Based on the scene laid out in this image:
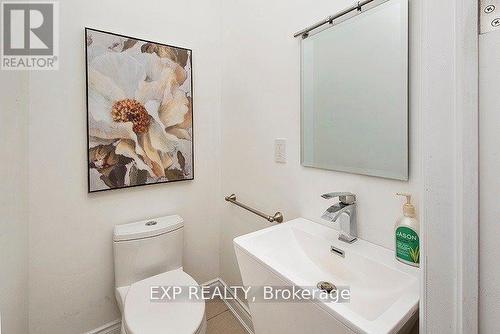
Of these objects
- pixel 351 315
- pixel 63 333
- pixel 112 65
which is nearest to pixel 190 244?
pixel 63 333

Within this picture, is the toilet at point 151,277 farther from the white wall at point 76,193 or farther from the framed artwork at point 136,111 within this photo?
the framed artwork at point 136,111

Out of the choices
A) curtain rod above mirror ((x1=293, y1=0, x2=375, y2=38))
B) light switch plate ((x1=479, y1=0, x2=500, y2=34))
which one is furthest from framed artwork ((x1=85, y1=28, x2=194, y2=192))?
light switch plate ((x1=479, y1=0, x2=500, y2=34))

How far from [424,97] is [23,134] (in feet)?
5.13

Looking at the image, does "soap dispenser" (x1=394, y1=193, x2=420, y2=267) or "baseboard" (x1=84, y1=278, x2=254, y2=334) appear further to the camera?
"baseboard" (x1=84, y1=278, x2=254, y2=334)

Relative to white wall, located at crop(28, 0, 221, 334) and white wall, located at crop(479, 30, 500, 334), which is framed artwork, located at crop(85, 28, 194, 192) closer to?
white wall, located at crop(28, 0, 221, 334)

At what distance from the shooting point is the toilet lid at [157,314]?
0.99 metres

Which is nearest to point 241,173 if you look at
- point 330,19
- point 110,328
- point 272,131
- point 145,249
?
point 272,131

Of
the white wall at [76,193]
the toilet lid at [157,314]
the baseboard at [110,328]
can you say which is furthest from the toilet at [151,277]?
the baseboard at [110,328]

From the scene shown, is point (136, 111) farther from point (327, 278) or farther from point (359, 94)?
point (327, 278)

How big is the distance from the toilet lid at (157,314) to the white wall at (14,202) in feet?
1.47

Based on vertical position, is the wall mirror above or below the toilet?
above

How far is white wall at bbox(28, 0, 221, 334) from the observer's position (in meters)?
1.21

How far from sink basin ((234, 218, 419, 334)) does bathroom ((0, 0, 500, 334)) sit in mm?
15

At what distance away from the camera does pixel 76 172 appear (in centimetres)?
130
